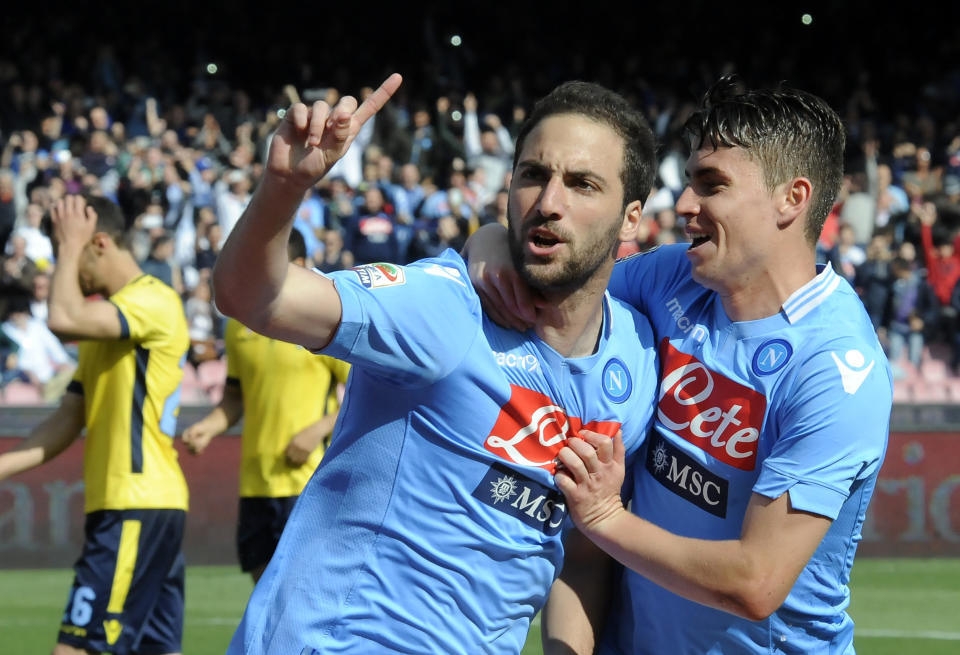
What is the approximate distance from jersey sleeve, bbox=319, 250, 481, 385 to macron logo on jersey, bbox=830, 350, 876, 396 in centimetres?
88

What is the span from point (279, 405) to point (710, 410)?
4.66 m

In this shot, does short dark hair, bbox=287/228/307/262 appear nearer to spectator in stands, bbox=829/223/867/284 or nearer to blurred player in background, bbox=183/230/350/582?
blurred player in background, bbox=183/230/350/582

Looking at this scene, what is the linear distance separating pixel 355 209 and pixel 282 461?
871cm

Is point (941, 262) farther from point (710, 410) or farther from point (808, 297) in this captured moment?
point (710, 410)

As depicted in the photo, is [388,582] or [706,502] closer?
[388,582]

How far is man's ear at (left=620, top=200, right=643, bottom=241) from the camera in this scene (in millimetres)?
3191

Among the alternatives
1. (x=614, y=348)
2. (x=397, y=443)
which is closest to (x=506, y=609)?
(x=397, y=443)

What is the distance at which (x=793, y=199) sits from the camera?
10.8 ft

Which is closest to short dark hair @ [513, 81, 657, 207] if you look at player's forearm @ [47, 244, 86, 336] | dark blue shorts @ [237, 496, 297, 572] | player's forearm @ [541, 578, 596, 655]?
player's forearm @ [541, 578, 596, 655]

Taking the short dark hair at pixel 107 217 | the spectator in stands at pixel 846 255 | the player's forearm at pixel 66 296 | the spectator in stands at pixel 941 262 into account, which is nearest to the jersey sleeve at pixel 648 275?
the player's forearm at pixel 66 296

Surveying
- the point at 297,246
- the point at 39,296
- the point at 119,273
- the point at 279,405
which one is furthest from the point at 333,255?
the point at 119,273

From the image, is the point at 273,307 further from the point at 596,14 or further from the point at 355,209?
the point at 596,14

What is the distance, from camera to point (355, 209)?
52.3 feet

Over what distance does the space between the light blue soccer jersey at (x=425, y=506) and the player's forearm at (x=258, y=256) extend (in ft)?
1.19
